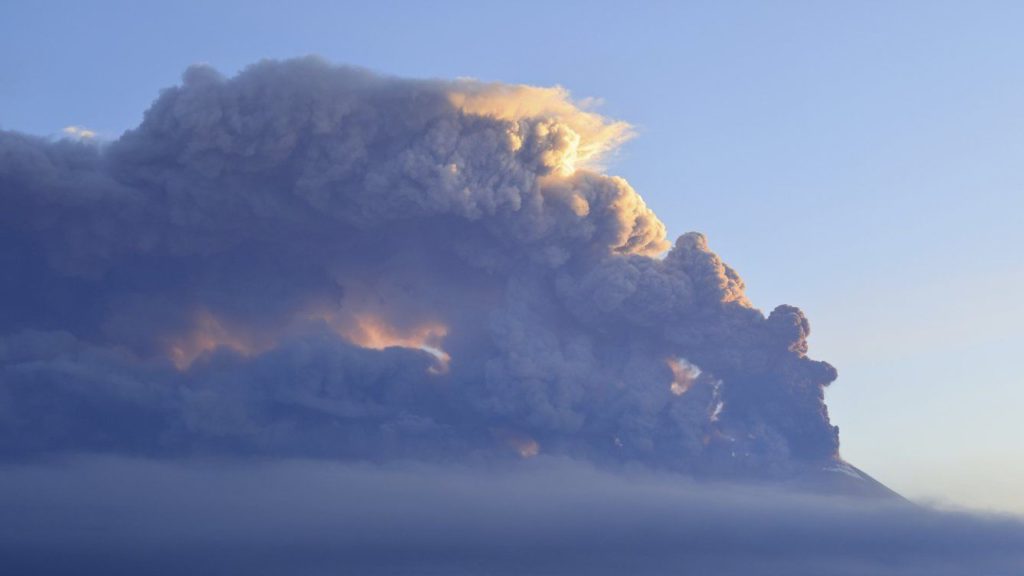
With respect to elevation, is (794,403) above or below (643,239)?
below

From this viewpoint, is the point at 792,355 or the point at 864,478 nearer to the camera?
the point at 792,355

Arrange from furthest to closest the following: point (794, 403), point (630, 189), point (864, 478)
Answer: point (864, 478), point (794, 403), point (630, 189)

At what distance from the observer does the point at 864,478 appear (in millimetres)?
68750

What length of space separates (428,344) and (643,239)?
41.2ft

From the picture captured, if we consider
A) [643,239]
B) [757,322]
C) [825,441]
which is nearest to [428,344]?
[643,239]

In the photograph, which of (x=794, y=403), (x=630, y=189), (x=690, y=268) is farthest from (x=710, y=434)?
(x=630, y=189)

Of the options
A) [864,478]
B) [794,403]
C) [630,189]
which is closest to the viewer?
[630,189]

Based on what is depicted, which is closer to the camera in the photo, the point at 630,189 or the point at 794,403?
the point at 630,189

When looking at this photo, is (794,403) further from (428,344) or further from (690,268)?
(428,344)

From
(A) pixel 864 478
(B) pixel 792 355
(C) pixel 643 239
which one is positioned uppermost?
(C) pixel 643 239

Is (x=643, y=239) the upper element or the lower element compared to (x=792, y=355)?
upper

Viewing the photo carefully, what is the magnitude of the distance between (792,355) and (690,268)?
772 centimetres

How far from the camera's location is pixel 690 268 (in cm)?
6209

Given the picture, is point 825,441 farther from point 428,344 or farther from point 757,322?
point 428,344
